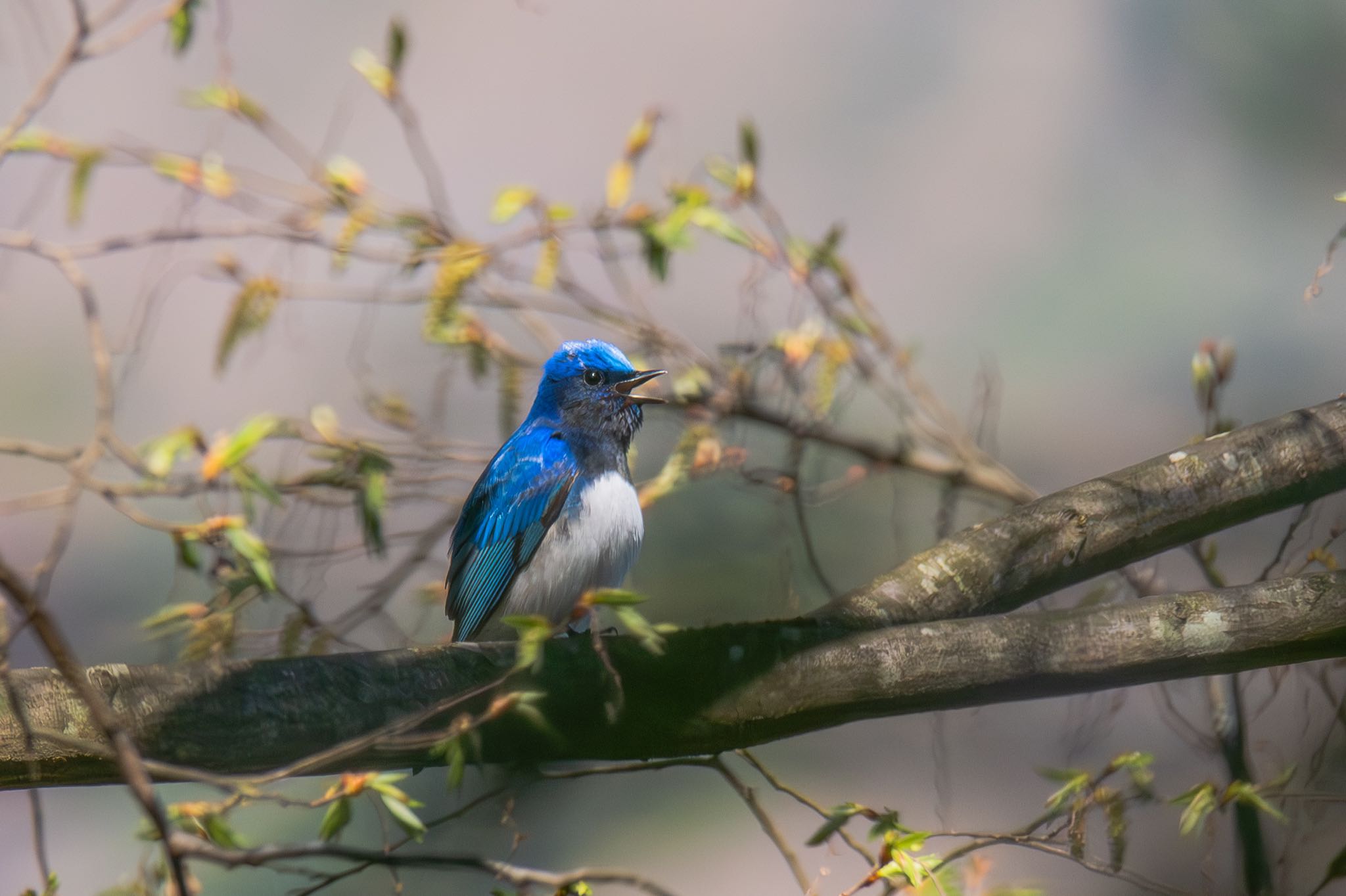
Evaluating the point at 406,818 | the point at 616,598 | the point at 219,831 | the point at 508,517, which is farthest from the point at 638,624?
the point at 508,517

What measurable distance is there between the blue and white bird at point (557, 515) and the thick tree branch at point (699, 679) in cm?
85

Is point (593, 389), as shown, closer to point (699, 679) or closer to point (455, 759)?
point (699, 679)

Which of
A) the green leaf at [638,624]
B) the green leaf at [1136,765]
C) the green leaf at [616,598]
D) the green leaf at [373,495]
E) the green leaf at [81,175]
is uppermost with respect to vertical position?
the green leaf at [81,175]

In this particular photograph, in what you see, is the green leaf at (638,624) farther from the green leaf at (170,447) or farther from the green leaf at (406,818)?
the green leaf at (170,447)

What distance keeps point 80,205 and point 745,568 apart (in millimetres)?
2631

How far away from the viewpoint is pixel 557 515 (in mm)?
2641

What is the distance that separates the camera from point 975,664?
1.80m

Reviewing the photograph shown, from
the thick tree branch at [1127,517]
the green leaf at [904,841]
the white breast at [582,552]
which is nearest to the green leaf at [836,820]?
the green leaf at [904,841]

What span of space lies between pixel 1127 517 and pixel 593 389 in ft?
4.35

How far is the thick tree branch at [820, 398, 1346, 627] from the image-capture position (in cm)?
213

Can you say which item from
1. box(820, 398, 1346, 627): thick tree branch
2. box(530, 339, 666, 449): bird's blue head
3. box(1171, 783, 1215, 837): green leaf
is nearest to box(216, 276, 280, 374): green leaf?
box(530, 339, 666, 449): bird's blue head

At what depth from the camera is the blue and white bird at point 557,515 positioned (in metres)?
2.62

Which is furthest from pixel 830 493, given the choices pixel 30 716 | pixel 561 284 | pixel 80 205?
pixel 30 716

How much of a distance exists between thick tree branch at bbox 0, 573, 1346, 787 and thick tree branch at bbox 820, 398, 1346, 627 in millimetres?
282
